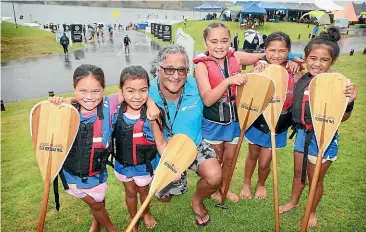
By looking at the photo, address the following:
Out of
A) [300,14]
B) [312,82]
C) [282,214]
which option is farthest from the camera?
[300,14]

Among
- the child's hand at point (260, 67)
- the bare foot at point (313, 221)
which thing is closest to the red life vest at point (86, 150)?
the child's hand at point (260, 67)

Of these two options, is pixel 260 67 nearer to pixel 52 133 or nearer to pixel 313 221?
pixel 313 221

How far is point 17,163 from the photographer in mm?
4797

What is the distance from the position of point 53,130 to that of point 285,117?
2314 millimetres

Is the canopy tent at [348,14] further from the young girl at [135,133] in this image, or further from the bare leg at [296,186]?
the young girl at [135,133]

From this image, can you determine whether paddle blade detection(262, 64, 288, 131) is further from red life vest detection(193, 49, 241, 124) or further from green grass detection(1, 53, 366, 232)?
green grass detection(1, 53, 366, 232)

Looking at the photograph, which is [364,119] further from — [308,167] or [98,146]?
[98,146]

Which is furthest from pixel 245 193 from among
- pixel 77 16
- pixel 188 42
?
pixel 77 16

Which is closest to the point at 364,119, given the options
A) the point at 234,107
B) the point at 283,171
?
the point at 283,171

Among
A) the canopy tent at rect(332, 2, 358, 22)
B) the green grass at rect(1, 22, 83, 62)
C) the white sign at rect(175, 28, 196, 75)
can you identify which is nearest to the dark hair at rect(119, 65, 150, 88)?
the white sign at rect(175, 28, 196, 75)

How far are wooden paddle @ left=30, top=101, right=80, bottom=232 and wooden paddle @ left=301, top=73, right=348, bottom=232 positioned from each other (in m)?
2.13

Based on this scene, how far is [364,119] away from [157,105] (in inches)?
209

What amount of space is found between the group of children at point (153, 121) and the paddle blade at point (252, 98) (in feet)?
0.30

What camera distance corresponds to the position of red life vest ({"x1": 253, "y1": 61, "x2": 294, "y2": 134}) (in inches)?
121
